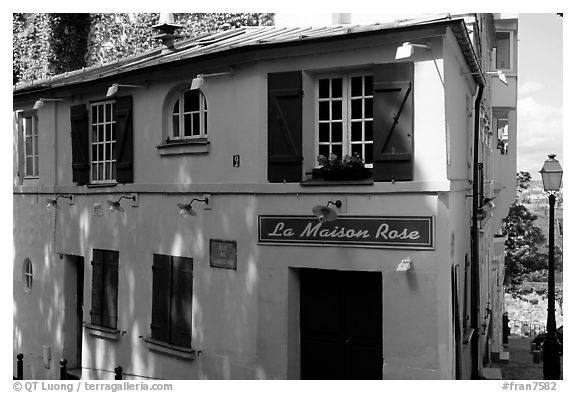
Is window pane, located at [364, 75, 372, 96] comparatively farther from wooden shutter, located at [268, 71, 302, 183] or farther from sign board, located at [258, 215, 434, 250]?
sign board, located at [258, 215, 434, 250]

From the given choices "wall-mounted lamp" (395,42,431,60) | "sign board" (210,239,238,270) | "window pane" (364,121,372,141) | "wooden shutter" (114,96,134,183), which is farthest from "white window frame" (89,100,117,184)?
"wall-mounted lamp" (395,42,431,60)

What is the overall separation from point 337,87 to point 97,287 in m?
5.30

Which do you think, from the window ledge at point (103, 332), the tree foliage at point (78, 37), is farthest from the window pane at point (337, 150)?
the window ledge at point (103, 332)

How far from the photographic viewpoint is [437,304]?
28.9ft

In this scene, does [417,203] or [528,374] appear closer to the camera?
[417,203]

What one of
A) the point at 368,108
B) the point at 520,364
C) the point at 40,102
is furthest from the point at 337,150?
the point at 520,364

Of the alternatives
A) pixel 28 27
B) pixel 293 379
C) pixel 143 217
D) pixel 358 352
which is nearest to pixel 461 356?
pixel 358 352

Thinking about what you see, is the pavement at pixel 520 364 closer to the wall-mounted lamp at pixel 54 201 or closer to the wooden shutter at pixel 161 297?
the wooden shutter at pixel 161 297

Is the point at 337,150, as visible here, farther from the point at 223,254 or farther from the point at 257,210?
the point at 223,254

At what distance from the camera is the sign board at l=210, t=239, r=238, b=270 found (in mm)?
10126

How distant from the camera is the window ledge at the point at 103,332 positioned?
11758 mm

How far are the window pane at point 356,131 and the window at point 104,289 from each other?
4.50 m

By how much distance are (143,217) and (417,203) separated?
444 cm
